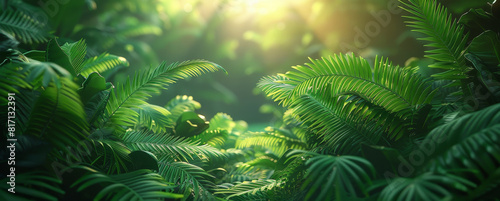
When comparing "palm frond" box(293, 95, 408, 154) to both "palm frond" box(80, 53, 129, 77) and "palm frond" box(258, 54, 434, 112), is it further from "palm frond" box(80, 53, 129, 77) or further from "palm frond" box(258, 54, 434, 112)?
"palm frond" box(80, 53, 129, 77)

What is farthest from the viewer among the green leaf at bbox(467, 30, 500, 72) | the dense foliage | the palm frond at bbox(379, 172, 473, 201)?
the green leaf at bbox(467, 30, 500, 72)

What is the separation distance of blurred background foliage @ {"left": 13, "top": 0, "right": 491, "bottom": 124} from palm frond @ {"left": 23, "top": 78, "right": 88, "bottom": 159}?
1.92 meters

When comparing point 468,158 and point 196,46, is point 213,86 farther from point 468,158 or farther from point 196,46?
point 468,158

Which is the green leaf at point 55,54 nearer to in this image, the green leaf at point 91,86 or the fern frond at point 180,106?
the green leaf at point 91,86

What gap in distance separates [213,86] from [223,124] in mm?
5840

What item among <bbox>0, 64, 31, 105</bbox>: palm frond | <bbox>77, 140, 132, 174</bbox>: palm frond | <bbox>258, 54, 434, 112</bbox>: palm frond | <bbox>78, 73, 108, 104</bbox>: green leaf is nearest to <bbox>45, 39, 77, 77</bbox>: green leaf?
<bbox>78, 73, 108, 104</bbox>: green leaf

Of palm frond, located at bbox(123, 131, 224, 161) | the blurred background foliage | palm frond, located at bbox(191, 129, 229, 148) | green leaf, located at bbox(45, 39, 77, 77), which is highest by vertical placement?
the blurred background foliage

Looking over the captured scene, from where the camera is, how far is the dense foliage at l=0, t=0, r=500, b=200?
1133 mm

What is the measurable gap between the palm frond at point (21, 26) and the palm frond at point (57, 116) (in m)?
1.62

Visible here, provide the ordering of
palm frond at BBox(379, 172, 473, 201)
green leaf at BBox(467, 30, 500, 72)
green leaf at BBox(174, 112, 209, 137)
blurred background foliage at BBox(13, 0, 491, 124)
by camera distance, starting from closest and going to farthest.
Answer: palm frond at BBox(379, 172, 473, 201) < green leaf at BBox(467, 30, 500, 72) < green leaf at BBox(174, 112, 209, 137) < blurred background foliage at BBox(13, 0, 491, 124)

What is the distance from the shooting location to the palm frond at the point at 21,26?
2430 millimetres

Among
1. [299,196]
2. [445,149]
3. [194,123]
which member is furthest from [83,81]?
[445,149]

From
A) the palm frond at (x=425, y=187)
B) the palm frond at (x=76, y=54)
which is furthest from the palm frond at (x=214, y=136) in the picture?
the palm frond at (x=425, y=187)

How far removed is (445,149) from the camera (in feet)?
3.85
